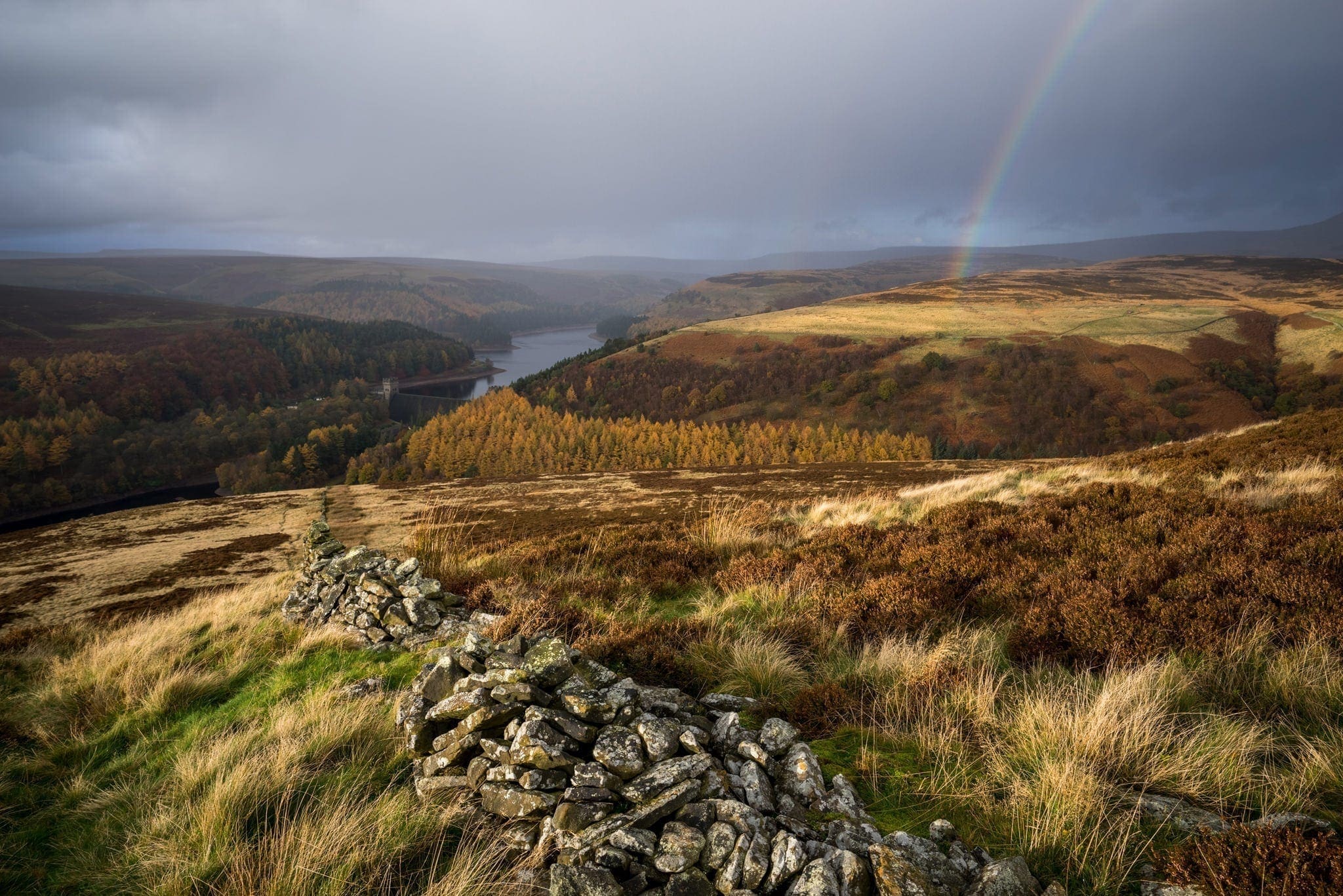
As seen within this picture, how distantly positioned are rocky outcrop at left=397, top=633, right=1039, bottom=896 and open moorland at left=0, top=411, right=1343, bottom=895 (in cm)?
33

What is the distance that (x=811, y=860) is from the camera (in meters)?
3.33

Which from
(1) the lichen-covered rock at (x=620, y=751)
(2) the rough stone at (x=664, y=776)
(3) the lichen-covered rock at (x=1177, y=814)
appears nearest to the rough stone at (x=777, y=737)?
(2) the rough stone at (x=664, y=776)

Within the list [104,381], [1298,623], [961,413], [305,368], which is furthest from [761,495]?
Result: [305,368]

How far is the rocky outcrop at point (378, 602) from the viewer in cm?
805

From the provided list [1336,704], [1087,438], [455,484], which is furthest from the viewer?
[1087,438]

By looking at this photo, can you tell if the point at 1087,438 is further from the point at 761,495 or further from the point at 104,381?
the point at 104,381

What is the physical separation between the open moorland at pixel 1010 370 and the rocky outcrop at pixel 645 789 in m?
103

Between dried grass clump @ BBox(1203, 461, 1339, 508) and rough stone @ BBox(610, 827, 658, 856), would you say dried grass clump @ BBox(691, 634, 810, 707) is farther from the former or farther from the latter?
dried grass clump @ BBox(1203, 461, 1339, 508)

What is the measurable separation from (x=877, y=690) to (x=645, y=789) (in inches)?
101

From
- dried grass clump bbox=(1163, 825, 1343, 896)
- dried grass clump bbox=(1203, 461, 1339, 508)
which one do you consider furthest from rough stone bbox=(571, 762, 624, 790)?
dried grass clump bbox=(1203, 461, 1339, 508)

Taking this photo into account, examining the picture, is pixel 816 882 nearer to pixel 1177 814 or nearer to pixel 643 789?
pixel 643 789

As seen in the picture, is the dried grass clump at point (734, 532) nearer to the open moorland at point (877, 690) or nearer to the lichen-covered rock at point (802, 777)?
the open moorland at point (877, 690)

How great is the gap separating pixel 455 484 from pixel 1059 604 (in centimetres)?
3234

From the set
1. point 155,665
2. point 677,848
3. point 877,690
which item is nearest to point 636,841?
point 677,848
